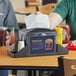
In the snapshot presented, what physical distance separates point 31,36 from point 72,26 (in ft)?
3.66

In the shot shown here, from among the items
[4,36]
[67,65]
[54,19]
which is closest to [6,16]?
[4,36]

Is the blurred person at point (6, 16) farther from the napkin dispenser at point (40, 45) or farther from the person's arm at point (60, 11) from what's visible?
the napkin dispenser at point (40, 45)

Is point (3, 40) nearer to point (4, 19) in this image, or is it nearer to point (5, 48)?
point (5, 48)

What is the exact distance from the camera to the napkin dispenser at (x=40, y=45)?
2.06 metres

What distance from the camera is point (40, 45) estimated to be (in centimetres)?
209

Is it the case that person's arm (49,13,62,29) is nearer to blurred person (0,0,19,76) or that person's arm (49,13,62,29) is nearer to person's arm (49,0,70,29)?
person's arm (49,0,70,29)

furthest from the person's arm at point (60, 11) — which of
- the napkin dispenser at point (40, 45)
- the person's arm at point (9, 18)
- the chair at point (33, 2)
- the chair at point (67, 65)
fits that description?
the chair at point (33, 2)

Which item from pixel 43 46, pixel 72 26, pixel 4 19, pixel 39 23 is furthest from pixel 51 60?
pixel 72 26

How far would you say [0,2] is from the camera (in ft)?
8.70

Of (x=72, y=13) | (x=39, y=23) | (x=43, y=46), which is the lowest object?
(x=43, y=46)

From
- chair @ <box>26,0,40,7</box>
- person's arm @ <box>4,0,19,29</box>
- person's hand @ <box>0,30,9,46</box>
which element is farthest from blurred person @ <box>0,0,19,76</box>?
chair @ <box>26,0,40,7</box>

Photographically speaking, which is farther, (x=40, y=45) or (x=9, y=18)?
(x=9, y=18)

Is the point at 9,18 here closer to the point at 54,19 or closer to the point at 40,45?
the point at 54,19

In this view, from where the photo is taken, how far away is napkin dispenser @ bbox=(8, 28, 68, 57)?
2.06m
